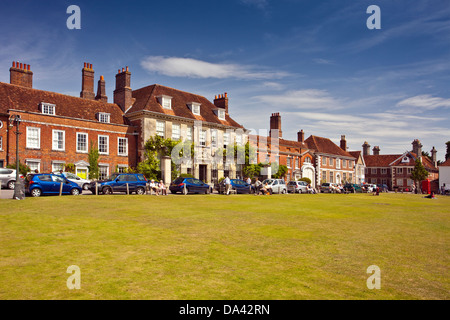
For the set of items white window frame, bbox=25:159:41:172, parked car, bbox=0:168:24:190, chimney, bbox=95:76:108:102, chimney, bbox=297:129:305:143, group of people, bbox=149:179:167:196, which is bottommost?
group of people, bbox=149:179:167:196

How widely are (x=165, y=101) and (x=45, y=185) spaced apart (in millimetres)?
23501

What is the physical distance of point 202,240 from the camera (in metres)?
9.72

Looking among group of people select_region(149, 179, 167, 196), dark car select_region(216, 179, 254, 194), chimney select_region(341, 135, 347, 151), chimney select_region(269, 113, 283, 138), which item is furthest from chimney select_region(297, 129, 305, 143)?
group of people select_region(149, 179, 167, 196)

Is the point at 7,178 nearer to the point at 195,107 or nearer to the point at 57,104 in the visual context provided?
the point at 57,104

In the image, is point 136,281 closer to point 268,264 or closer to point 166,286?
point 166,286

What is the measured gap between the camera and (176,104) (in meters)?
46.0

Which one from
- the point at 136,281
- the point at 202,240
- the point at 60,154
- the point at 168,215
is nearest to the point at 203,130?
the point at 60,154

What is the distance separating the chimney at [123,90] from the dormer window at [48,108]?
8.78 meters

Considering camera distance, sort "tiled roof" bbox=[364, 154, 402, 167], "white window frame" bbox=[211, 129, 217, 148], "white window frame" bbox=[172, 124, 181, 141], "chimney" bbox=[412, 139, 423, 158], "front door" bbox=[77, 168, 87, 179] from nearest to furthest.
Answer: "front door" bbox=[77, 168, 87, 179]
"white window frame" bbox=[172, 124, 181, 141]
"white window frame" bbox=[211, 129, 217, 148]
"chimney" bbox=[412, 139, 423, 158]
"tiled roof" bbox=[364, 154, 402, 167]

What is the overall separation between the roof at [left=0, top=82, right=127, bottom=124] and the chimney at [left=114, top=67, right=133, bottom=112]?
0.89 meters

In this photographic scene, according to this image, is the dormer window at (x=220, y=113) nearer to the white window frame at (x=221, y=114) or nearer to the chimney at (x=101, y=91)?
the white window frame at (x=221, y=114)

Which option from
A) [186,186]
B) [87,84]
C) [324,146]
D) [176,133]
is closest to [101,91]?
[87,84]

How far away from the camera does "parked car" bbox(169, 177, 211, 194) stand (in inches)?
1211

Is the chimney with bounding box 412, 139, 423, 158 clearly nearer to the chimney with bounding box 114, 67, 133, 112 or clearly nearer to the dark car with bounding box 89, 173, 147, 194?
the chimney with bounding box 114, 67, 133, 112
